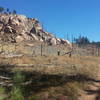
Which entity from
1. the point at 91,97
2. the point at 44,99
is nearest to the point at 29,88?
the point at 44,99

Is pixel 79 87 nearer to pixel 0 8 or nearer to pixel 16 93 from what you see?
pixel 16 93

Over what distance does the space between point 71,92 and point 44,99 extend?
175 cm

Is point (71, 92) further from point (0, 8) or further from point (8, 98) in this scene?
point (0, 8)

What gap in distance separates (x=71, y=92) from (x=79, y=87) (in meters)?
1.67

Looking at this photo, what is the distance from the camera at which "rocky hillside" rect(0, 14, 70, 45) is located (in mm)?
115181

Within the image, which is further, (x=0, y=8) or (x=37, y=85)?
(x=0, y=8)

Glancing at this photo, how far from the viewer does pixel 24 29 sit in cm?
13125

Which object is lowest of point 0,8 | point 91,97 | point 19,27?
point 91,97

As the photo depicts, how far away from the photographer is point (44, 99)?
41.2ft

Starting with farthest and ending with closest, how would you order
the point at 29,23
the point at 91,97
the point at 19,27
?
the point at 29,23, the point at 19,27, the point at 91,97

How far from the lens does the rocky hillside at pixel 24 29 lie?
378 ft

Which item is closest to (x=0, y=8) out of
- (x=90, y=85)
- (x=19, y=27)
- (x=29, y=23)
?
(x=29, y=23)

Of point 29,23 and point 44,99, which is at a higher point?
point 29,23

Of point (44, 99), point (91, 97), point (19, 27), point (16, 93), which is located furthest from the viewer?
point (19, 27)
